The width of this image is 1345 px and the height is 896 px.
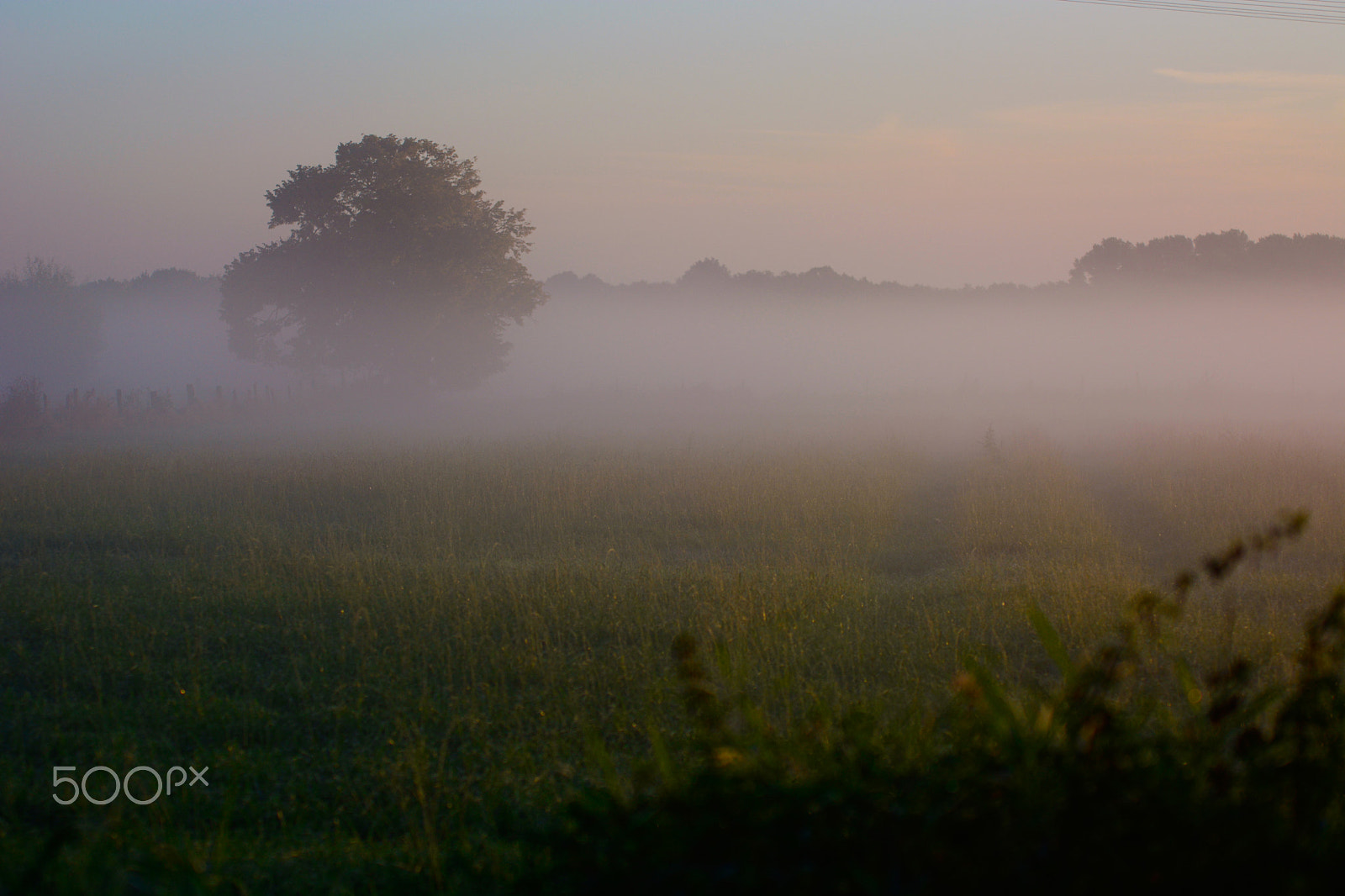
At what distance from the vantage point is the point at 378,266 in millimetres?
31578

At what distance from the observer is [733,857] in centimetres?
210

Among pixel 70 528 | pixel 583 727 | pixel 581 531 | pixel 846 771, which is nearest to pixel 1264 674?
pixel 583 727

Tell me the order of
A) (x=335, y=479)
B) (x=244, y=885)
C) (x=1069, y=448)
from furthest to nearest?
1. (x=1069, y=448)
2. (x=335, y=479)
3. (x=244, y=885)

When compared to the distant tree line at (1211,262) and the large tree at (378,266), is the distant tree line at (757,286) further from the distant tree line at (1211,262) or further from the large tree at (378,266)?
the large tree at (378,266)

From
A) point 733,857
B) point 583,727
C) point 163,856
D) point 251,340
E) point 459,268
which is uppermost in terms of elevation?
point 459,268

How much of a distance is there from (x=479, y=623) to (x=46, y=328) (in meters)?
53.9

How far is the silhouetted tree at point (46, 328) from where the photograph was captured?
161 ft

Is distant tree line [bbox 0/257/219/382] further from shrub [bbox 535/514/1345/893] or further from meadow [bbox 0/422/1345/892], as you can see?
shrub [bbox 535/514/1345/893]

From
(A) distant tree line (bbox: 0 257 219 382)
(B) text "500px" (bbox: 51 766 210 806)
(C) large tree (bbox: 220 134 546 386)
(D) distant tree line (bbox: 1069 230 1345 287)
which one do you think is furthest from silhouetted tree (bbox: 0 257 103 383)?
(D) distant tree line (bbox: 1069 230 1345 287)

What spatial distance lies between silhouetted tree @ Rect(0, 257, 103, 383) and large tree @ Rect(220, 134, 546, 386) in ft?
79.5

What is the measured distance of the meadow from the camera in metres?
4.02

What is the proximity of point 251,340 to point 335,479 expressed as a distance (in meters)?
20.8

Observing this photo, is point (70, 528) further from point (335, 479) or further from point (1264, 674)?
point (1264, 674)

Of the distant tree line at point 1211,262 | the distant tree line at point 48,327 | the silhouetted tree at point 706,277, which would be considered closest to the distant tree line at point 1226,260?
the distant tree line at point 1211,262
